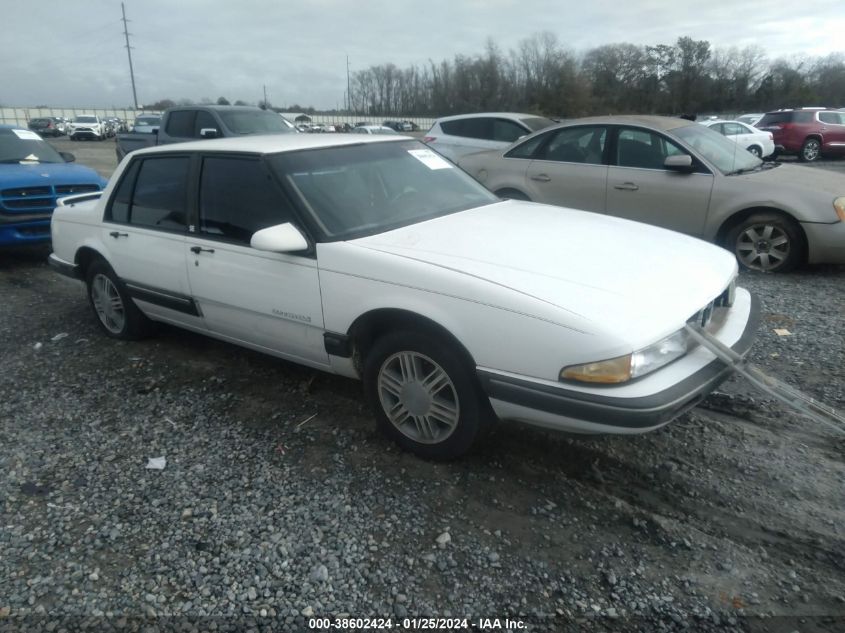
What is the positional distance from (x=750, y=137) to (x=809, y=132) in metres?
2.53

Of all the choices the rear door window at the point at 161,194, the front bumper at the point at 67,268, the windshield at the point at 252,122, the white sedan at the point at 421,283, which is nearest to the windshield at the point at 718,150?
the white sedan at the point at 421,283


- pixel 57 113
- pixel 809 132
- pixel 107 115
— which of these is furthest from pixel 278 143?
pixel 57 113

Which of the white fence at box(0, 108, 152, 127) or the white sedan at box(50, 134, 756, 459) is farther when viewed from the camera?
the white fence at box(0, 108, 152, 127)

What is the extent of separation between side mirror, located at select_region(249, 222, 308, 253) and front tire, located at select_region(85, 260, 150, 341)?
6.70 ft

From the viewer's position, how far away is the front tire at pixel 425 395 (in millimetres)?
2939

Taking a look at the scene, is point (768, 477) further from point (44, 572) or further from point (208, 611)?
point (44, 572)

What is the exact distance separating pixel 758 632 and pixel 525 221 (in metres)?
2.34

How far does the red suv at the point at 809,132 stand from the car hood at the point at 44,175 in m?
20.3

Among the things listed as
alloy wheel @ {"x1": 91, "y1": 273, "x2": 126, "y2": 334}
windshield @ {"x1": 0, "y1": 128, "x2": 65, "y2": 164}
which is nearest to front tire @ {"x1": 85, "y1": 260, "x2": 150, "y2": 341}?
alloy wheel @ {"x1": 91, "y1": 273, "x2": 126, "y2": 334}

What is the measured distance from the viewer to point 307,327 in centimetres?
349

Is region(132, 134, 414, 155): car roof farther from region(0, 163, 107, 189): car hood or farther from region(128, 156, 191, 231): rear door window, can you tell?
region(0, 163, 107, 189): car hood

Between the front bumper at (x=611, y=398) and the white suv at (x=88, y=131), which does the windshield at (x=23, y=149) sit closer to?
the front bumper at (x=611, y=398)

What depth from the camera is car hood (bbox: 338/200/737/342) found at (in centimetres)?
263

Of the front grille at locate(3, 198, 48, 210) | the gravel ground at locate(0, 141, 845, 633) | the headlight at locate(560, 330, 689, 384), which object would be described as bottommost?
the gravel ground at locate(0, 141, 845, 633)
